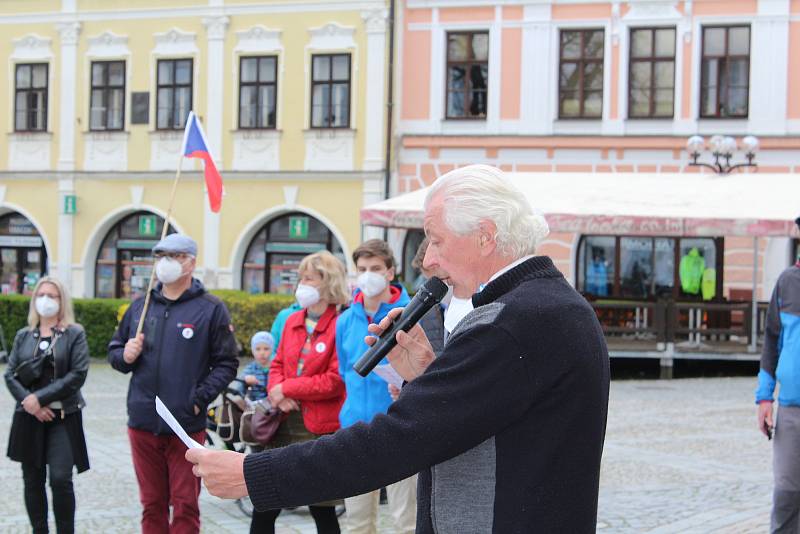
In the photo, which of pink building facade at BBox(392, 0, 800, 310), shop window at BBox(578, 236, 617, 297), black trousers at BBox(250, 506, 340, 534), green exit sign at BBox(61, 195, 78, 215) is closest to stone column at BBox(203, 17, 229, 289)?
green exit sign at BBox(61, 195, 78, 215)

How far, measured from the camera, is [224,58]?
86.0 ft

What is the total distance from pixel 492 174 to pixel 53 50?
86.0 ft

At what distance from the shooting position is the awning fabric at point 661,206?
16281 mm

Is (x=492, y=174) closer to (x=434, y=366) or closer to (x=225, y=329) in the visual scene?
(x=434, y=366)

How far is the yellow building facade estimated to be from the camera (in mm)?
25641

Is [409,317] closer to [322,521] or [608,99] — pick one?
[322,521]

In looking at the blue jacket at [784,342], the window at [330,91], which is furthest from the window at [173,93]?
the blue jacket at [784,342]

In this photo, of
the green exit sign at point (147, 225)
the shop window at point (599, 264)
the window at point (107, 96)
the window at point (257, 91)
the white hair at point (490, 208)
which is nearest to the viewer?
the white hair at point (490, 208)

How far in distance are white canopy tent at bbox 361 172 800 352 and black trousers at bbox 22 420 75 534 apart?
1055 cm

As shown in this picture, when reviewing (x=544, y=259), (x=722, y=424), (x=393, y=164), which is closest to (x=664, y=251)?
(x=393, y=164)

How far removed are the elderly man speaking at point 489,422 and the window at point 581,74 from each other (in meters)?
22.3

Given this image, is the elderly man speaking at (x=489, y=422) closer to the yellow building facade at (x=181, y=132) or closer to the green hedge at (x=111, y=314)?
the green hedge at (x=111, y=314)

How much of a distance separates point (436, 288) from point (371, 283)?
10.4 feet

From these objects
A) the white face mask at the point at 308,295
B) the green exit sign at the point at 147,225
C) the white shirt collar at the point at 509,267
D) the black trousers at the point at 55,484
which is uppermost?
the white shirt collar at the point at 509,267
